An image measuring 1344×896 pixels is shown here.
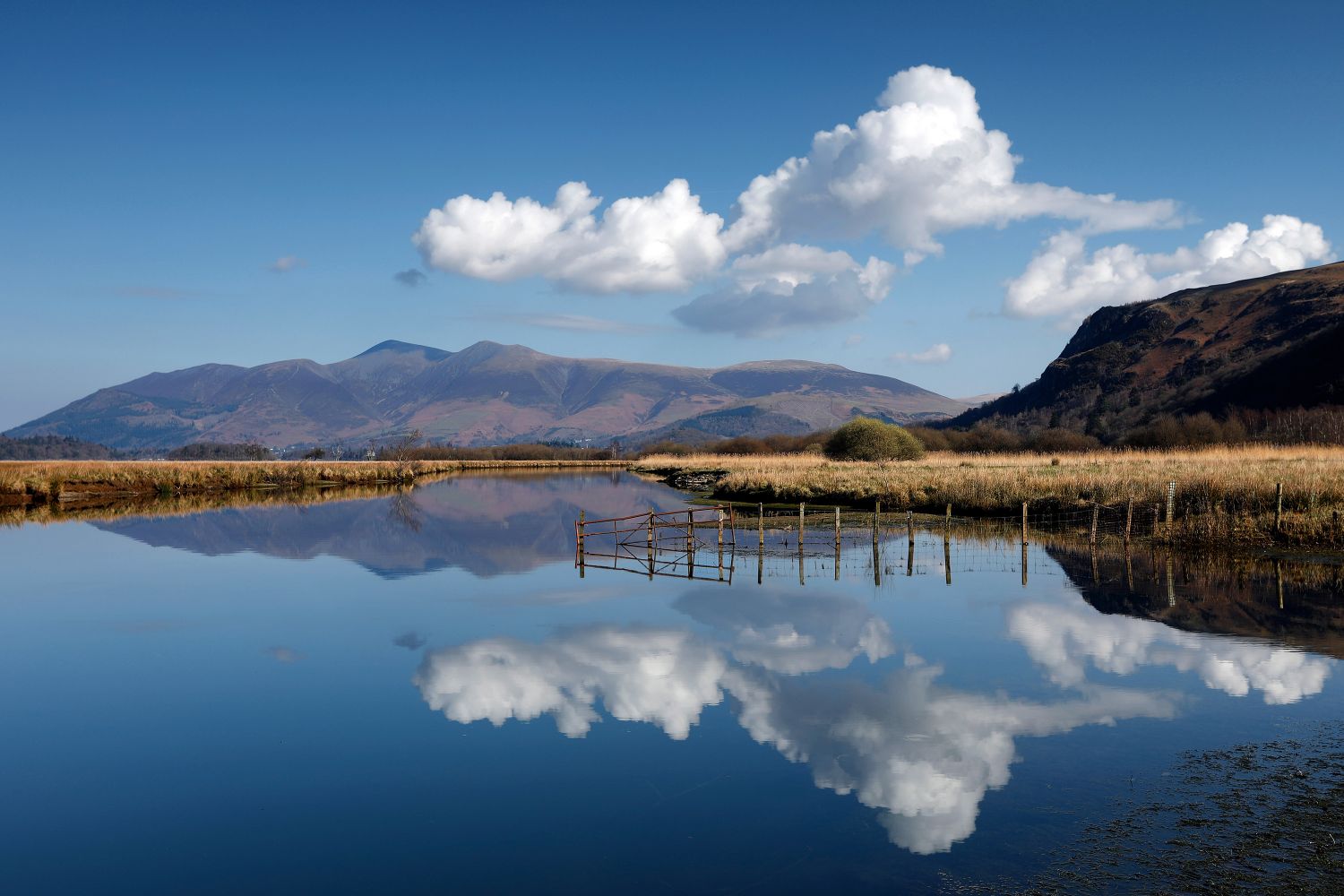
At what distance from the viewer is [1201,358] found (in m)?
123

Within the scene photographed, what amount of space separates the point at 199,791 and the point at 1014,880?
921cm

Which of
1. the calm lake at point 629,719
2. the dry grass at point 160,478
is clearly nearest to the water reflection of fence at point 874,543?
the calm lake at point 629,719

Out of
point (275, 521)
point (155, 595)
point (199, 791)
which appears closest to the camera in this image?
point (199, 791)

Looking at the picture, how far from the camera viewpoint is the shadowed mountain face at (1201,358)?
88.7 metres

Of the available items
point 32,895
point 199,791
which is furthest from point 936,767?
point 32,895

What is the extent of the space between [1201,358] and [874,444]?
74912mm

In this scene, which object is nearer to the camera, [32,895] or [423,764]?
[32,895]

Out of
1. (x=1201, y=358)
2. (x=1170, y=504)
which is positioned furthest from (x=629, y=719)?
(x=1201, y=358)

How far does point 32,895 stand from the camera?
8.39 meters

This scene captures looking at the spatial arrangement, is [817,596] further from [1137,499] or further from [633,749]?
[1137,499]

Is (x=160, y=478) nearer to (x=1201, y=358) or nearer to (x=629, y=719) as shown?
(x=629, y=719)

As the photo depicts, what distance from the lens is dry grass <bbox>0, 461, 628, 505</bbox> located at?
57531 millimetres

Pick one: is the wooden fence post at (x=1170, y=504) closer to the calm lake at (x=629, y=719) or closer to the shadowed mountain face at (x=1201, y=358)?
the calm lake at (x=629, y=719)

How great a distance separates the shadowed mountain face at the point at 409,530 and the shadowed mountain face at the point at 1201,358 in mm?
64657
